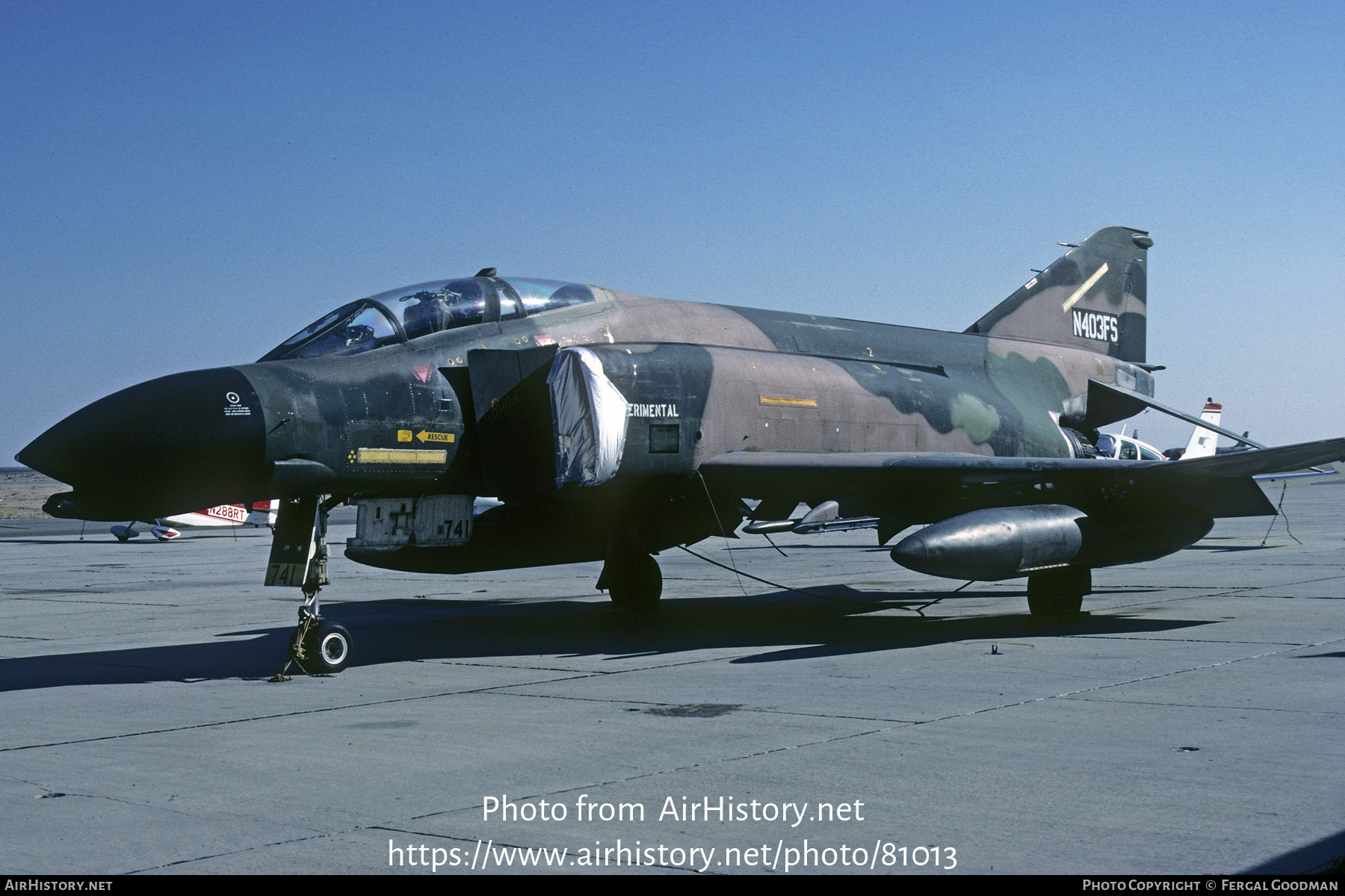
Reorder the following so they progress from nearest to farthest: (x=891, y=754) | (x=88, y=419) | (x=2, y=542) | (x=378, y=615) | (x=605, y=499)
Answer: (x=891, y=754) → (x=88, y=419) → (x=605, y=499) → (x=378, y=615) → (x=2, y=542)

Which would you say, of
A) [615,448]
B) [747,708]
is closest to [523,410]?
[615,448]

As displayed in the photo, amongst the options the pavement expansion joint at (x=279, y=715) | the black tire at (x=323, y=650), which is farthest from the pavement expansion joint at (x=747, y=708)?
the black tire at (x=323, y=650)

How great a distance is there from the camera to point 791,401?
1151 cm

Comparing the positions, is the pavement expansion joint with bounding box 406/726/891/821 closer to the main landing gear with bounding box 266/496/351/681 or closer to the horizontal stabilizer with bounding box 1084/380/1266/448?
the main landing gear with bounding box 266/496/351/681

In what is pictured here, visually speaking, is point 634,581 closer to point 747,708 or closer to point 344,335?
point 344,335

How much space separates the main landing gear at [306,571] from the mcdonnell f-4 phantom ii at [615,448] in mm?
18

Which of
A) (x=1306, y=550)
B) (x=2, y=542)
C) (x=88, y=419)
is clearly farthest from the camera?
(x=2, y=542)

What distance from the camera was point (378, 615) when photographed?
1422 centimetres

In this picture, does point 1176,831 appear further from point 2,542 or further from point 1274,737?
point 2,542

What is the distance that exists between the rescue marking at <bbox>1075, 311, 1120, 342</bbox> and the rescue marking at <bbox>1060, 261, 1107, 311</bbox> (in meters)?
Result: 0.17

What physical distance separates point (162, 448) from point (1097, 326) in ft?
40.2

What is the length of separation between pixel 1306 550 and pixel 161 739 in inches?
848

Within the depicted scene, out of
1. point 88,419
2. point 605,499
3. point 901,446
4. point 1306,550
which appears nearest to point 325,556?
point 88,419

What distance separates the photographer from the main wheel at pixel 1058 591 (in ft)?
40.3
